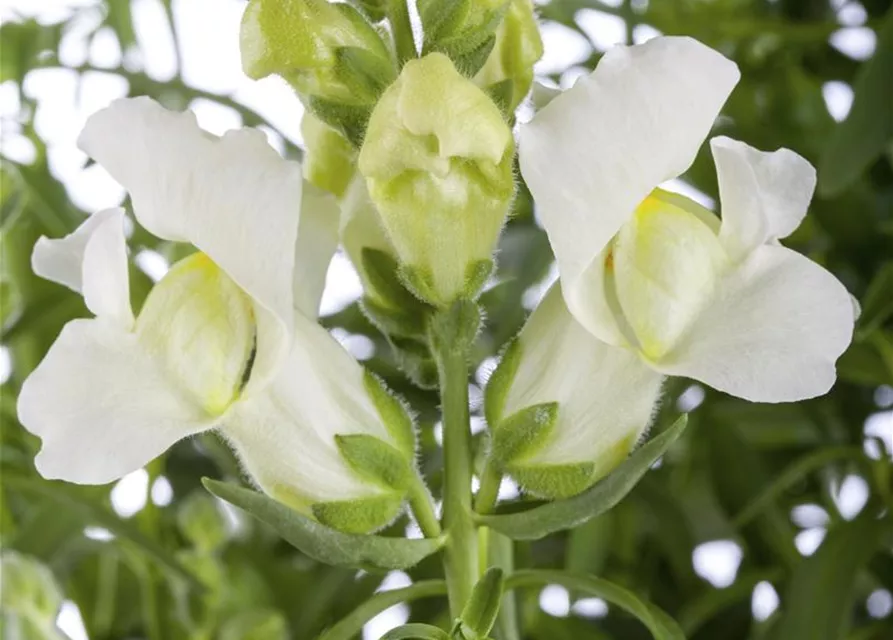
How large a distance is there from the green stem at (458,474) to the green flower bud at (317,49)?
0.11 meters

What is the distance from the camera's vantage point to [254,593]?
1008 millimetres

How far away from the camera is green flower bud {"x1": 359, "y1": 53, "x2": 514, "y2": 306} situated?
44 centimetres

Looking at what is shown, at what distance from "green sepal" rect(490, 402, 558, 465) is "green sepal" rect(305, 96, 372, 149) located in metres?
0.12

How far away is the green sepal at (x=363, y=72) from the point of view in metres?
0.47

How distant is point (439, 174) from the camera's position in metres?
Answer: 0.46

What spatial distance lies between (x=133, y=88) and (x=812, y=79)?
22.6 inches

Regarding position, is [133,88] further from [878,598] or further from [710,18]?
[878,598]

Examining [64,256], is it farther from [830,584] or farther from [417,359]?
[830,584]

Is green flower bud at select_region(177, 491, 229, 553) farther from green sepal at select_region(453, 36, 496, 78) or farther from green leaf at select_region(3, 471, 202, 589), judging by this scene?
green sepal at select_region(453, 36, 496, 78)

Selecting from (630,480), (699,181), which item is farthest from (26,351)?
(630,480)

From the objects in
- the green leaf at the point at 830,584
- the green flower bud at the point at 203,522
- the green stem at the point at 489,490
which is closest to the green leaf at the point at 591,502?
the green stem at the point at 489,490

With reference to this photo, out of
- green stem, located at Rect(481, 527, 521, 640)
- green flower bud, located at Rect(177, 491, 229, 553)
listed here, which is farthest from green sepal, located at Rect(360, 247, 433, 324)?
green flower bud, located at Rect(177, 491, 229, 553)

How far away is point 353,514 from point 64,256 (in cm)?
18

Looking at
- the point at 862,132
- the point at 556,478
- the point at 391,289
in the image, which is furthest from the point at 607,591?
the point at 862,132
